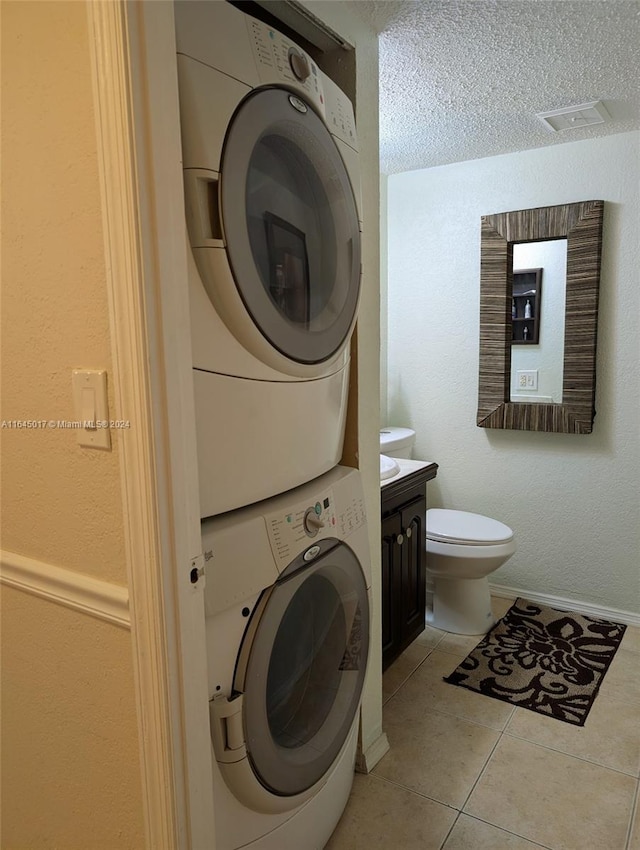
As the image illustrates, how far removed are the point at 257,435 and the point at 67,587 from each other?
43 centimetres

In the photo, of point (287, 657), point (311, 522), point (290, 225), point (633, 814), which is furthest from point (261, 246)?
point (633, 814)

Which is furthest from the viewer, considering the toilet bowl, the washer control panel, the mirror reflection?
the mirror reflection

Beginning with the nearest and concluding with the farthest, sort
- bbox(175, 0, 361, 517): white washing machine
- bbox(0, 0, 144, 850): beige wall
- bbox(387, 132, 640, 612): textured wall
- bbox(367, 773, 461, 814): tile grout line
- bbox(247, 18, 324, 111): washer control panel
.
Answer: bbox(0, 0, 144, 850): beige wall, bbox(175, 0, 361, 517): white washing machine, bbox(247, 18, 324, 111): washer control panel, bbox(367, 773, 461, 814): tile grout line, bbox(387, 132, 640, 612): textured wall

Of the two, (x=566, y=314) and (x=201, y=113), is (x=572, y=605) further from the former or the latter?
(x=201, y=113)

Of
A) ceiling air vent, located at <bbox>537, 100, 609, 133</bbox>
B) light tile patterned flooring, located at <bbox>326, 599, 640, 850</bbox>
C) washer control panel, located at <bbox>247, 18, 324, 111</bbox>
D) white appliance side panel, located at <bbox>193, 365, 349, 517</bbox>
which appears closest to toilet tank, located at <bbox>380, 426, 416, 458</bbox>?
light tile patterned flooring, located at <bbox>326, 599, 640, 850</bbox>

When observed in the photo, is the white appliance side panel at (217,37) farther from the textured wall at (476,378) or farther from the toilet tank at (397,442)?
the textured wall at (476,378)

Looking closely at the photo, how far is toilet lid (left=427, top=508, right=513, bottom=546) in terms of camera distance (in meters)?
2.46

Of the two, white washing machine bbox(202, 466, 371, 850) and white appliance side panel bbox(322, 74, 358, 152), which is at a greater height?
white appliance side panel bbox(322, 74, 358, 152)

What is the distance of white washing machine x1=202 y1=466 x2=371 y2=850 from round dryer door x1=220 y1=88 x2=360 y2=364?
374 mm

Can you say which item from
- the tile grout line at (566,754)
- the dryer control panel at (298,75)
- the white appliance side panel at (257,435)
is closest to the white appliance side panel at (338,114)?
the dryer control panel at (298,75)

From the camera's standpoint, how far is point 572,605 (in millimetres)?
2822

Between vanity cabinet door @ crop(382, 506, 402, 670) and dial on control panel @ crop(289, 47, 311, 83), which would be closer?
dial on control panel @ crop(289, 47, 311, 83)

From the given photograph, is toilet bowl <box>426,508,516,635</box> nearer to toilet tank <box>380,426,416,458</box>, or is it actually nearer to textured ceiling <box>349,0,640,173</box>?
toilet tank <box>380,426,416,458</box>

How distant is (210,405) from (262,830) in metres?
0.91
